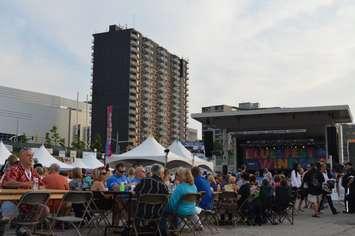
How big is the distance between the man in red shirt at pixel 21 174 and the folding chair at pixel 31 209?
1.60 ft

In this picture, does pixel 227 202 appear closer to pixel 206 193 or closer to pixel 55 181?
pixel 206 193

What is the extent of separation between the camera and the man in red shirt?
27.1 feet

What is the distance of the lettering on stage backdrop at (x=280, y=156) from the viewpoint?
3431 cm

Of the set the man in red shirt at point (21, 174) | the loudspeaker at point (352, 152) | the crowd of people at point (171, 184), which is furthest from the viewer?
the loudspeaker at point (352, 152)

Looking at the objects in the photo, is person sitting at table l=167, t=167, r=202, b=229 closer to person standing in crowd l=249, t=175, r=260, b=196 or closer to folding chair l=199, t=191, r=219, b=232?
folding chair l=199, t=191, r=219, b=232

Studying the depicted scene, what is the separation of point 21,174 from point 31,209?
969mm

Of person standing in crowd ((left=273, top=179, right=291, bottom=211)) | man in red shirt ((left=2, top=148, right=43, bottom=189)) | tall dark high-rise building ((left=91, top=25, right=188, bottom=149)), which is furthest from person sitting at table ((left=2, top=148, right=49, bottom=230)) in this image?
tall dark high-rise building ((left=91, top=25, right=188, bottom=149))

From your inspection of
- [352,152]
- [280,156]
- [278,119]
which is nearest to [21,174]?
[278,119]

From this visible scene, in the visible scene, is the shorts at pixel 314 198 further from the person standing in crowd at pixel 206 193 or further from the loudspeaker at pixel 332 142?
the loudspeaker at pixel 332 142

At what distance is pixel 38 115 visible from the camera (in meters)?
124

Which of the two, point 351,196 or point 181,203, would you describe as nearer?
point 181,203

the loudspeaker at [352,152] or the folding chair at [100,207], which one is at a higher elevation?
the loudspeaker at [352,152]

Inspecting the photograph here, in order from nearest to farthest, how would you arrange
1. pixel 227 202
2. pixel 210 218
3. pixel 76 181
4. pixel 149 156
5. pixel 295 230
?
pixel 295 230
pixel 227 202
pixel 76 181
pixel 210 218
pixel 149 156

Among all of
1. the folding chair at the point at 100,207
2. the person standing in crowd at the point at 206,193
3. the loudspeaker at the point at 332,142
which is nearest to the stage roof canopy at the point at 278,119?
the loudspeaker at the point at 332,142
